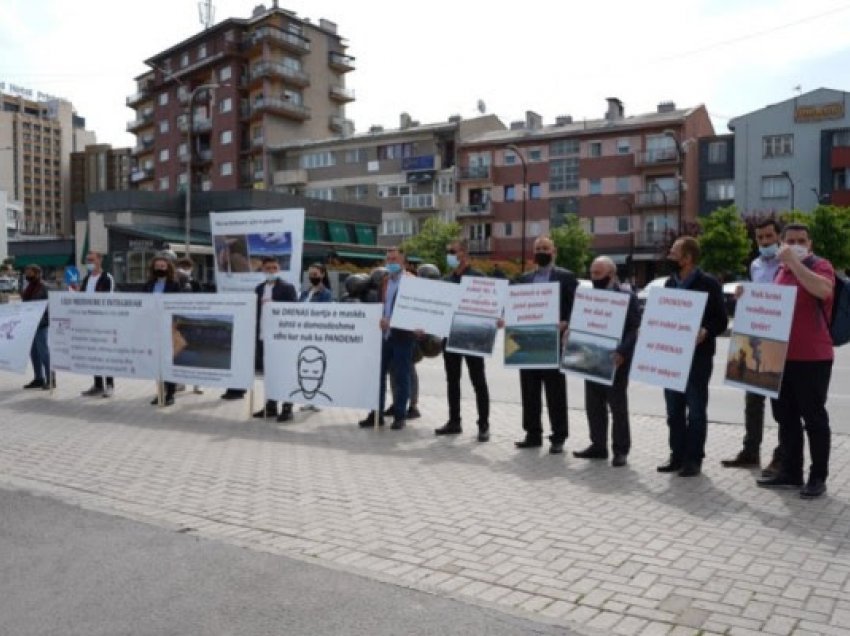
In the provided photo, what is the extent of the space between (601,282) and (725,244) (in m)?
46.4

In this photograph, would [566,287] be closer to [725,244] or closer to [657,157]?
[725,244]

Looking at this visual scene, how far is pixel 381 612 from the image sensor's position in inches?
163

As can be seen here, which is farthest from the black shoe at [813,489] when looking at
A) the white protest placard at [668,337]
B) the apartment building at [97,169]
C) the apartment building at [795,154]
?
the apartment building at [97,169]

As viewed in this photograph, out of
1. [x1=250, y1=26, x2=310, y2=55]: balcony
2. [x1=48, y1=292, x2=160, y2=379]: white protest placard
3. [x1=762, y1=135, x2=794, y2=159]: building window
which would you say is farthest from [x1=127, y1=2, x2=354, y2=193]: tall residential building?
[x1=48, y1=292, x2=160, y2=379]: white protest placard

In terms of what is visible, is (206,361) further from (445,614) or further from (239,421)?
(445,614)

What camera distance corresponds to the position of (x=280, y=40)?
259ft

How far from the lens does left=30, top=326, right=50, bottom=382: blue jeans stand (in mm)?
13324

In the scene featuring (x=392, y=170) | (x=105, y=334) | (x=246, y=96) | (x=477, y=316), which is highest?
(x=246, y=96)

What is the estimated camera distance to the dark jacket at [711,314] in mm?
7152

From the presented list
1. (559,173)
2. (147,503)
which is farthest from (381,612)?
(559,173)

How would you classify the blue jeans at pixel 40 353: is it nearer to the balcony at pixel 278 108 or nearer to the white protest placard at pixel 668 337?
the white protest placard at pixel 668 337

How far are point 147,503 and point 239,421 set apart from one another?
3936mm

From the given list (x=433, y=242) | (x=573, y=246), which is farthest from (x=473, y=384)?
(x=433, y=242)

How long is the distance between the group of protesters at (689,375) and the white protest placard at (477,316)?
21cm
